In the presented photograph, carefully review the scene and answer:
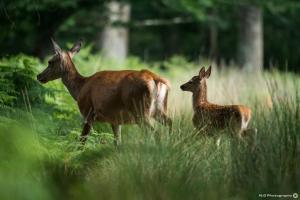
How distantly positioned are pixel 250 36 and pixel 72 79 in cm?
1295

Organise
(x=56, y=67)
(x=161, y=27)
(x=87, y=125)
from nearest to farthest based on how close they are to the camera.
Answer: (x=87, y=125) < (x=56, y=67) < (x=161, y=27)

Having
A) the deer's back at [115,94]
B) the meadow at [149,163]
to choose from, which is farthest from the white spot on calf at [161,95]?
the meadow at [149,163]

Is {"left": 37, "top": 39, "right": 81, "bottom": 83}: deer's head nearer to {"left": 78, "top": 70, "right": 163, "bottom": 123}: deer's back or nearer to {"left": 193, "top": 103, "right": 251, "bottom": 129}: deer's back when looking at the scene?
{"left": 78, "top": 70, "right": 163, "bottom": 123}: deer's back

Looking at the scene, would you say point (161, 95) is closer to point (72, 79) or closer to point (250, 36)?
point (72, 79)

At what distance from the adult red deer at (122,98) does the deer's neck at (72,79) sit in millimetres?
292

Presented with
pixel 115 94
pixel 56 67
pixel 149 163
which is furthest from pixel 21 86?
pixel 149 163

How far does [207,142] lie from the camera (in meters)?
8.20

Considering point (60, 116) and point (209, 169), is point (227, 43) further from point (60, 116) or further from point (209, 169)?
point (209, 169)

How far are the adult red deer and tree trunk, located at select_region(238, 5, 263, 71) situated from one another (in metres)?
13.1

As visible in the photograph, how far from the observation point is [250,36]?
2272cm

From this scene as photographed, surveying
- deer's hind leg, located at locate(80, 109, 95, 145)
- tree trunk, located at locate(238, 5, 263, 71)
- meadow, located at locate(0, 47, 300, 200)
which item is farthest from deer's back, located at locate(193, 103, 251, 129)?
tree trunk, located at locate(238, 5, 263, 71)

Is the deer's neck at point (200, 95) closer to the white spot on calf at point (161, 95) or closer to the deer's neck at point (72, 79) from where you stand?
the white spot on calf at point (161, 95)

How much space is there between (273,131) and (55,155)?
1.95 meters

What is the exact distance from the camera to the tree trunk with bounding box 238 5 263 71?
22516 mm
